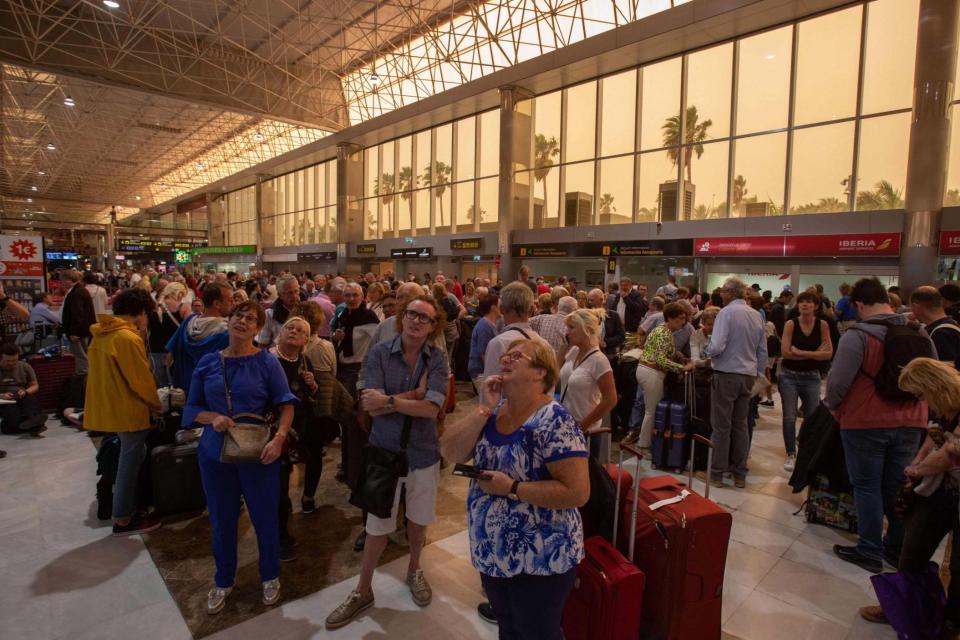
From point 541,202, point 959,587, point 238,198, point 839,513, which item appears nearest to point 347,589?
point 959,587

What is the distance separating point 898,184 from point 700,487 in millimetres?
12207

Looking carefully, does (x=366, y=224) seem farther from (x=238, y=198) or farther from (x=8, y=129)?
(x=8, y=129)

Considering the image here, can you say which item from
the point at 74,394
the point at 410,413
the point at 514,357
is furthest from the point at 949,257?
the point at 74,394

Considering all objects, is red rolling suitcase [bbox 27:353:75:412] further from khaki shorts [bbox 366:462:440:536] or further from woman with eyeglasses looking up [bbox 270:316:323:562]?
khaki shorts [bbox 366:462:440:536]

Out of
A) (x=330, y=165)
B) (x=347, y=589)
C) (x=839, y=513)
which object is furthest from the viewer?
(x=330, y=165)

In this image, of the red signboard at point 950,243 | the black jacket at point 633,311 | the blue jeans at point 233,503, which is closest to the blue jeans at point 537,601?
the blue jeans at point 233,503

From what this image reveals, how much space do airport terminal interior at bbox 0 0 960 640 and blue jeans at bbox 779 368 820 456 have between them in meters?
0.03

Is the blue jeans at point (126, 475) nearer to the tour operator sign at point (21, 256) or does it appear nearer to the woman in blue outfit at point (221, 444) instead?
the woman in blue outfit at point (221, 444)

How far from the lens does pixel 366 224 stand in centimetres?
2848

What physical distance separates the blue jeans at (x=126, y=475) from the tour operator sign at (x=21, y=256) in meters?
8.30

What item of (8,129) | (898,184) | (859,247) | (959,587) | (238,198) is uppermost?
(8,129)

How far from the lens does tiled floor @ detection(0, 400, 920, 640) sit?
2.75m

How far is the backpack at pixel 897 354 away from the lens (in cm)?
319

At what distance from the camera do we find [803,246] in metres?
12.8
